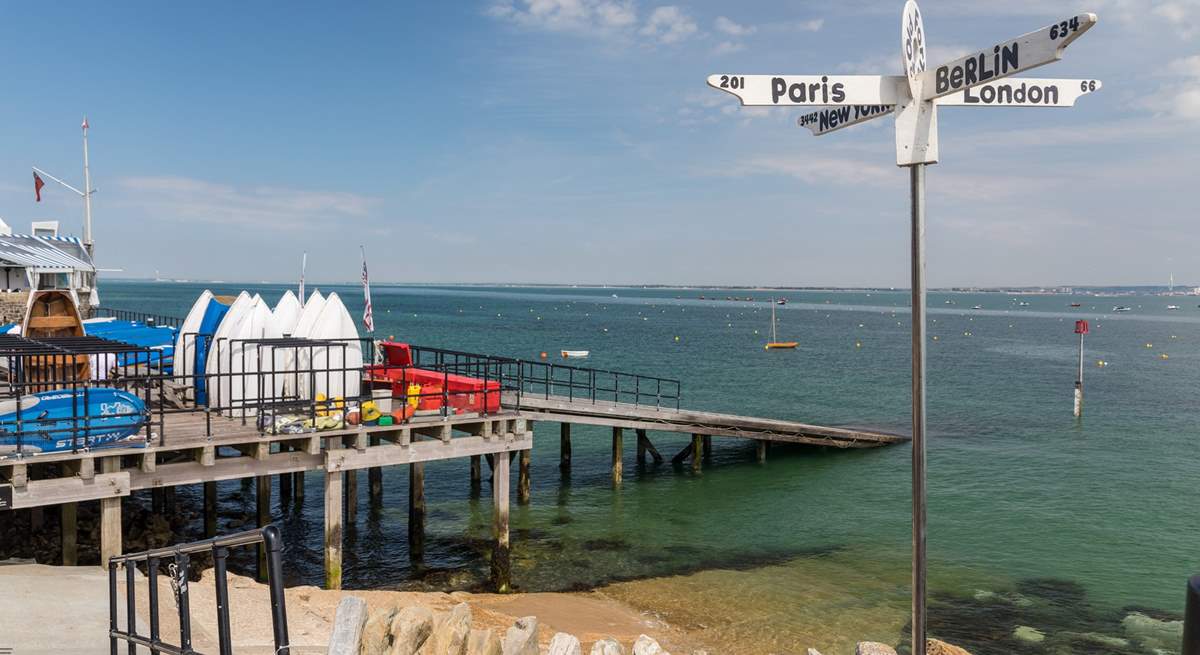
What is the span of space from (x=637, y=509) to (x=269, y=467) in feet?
39.3

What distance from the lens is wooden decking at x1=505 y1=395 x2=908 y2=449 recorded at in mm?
24234

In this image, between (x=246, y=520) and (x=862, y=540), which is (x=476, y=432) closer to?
(x=246, y=520)

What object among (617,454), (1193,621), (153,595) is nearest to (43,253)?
(617,454)

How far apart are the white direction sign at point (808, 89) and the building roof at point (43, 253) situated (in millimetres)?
40542

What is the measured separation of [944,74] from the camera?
505 centimetres

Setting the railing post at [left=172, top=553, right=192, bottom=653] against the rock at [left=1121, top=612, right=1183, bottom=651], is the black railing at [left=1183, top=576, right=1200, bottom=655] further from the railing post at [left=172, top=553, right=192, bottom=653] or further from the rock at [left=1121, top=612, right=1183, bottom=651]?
the rock at [left=1121, top=612, right=1183, bottom=651]

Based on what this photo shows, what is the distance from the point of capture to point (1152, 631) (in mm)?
16141

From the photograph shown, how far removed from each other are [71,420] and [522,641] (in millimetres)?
9608

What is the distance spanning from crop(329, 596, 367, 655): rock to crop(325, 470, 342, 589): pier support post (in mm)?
9727

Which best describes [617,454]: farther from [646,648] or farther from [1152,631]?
[646,648]

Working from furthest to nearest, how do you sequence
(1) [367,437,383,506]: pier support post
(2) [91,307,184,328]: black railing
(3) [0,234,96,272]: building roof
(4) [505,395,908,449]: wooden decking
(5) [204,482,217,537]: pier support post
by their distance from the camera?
(3) [0,234,96,272]: building roof < (2) [91,307,184,328]: black railing < (4) [505,395,908,449]: wooden decking < (1) [367,437,383,506]: pier support post < (5) [204,482,217,537]: pier support post

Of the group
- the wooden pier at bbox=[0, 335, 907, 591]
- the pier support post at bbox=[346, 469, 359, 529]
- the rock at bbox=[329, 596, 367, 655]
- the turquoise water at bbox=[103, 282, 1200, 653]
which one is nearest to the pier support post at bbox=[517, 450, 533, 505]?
the wooden pier at bbox=[0, 335, 907, 591]

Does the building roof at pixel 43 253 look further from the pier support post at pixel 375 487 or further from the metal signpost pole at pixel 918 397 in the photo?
the metal signpost pole at pixel 918 397

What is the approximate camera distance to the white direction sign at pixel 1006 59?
4559 mm
